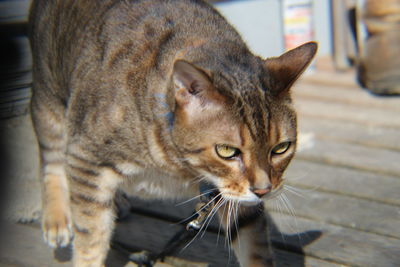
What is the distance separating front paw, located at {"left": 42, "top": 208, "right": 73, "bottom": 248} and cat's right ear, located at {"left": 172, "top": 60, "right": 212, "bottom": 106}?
865 millimetres

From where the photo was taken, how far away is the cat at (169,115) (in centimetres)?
168

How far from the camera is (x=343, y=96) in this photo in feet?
13.0

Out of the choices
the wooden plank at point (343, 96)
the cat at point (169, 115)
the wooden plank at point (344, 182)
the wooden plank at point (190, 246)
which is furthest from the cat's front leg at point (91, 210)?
the wooden plank at point (343, 96)

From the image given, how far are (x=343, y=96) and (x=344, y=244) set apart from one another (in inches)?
79.1

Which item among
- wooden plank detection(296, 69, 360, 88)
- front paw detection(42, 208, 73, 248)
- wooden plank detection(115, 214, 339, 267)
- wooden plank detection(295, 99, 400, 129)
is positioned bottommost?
wooden plank detection(296, 69, 360, 88)

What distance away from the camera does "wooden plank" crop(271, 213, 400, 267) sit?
1999mm

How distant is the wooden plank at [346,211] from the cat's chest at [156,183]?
1.58ft

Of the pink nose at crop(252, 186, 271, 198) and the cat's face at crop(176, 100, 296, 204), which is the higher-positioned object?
the cat's face at crop(176, 100, 296, 204)

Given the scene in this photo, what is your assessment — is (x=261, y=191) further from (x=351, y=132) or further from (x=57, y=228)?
(x=351, y=132)

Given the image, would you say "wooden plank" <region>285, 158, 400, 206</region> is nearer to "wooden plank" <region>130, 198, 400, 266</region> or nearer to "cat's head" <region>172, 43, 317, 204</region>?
"wooden plank" <region>130, 198, 400, 266</region>

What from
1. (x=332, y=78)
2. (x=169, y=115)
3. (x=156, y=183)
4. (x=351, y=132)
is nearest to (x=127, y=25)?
(x=169, y=115)

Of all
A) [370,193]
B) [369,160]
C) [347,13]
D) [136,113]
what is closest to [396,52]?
[347,13]

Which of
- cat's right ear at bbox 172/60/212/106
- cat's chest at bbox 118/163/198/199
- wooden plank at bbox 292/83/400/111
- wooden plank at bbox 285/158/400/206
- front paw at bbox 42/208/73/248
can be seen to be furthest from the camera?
wooden plank at bbox 292/83/400/111

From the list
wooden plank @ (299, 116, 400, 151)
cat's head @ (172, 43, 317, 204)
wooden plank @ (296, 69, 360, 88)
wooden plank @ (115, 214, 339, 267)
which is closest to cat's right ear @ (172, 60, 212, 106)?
cat's head @ (172, 43, 317, 204)
